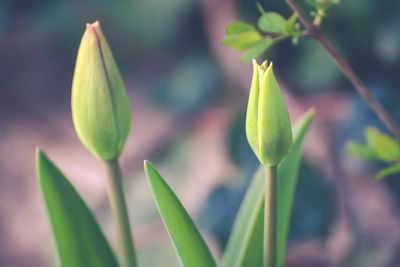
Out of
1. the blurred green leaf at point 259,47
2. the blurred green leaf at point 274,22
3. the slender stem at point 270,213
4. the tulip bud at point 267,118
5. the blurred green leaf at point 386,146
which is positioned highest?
the blurred green leaf at point 274,22

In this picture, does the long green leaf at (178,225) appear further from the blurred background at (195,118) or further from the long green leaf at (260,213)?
the blurred background at (195,118)

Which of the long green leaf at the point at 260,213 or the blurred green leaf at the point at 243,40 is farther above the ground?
the blurred green leaf at the point at 243,40

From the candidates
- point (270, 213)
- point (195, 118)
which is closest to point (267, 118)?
point (270, 213)

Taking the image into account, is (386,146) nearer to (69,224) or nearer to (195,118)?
(69,224)

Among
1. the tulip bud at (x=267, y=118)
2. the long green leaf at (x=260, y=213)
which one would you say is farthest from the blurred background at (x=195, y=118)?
the tulip bud at (x=267, y=118)

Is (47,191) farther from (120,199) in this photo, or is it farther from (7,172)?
(7,172)

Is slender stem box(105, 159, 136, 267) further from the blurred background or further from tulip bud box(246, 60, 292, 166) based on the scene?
the blurred background

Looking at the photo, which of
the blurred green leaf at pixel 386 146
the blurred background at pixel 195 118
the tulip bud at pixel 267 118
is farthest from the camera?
the blurred background at pixel 195 118
